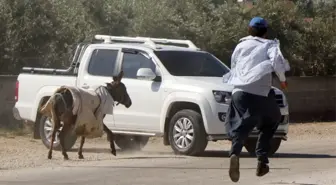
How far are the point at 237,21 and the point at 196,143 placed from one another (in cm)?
930

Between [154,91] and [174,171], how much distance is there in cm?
301

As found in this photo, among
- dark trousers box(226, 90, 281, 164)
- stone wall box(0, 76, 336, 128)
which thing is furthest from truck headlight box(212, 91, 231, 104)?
stone wall box(0, 76, 336, 128)

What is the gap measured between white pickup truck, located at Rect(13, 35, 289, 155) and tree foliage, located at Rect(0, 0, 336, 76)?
3.58 m

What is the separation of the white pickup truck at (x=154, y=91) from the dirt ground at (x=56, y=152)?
0.42 m

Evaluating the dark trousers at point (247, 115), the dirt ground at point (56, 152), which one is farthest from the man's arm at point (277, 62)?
the dirt ground at point (56, 152)

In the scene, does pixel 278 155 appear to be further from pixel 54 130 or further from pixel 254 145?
pixel 54 130

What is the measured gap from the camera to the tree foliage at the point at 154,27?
2091 centimetres

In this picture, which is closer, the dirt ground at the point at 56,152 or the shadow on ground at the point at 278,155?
the dirt ground at the point at 56,152

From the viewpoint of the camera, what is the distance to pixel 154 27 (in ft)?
73.6

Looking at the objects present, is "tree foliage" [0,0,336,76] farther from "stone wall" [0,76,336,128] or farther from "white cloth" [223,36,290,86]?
"white cloth" [223,36,290,86]

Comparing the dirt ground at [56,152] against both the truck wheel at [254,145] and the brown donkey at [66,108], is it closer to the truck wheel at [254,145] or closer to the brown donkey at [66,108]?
the brown donkey at [66,108]

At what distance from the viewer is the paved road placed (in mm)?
11898

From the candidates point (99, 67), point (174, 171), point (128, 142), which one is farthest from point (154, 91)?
point (174, 171)

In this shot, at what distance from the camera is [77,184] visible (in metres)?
11.6
